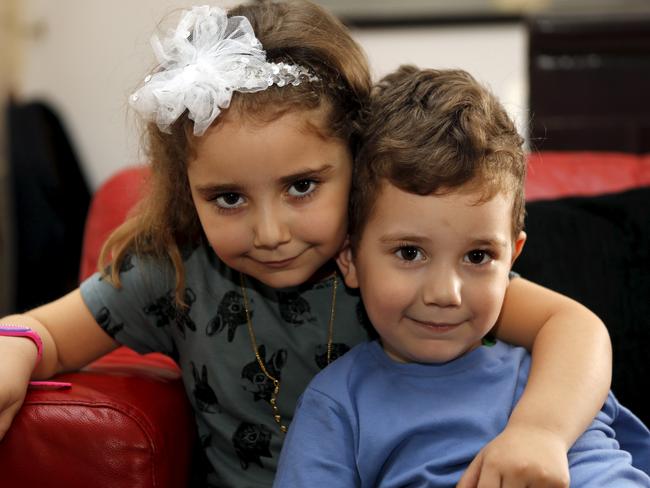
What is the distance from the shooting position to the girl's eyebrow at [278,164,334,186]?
4.10ft

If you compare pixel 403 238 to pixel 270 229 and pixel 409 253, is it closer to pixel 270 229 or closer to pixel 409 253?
pixel 409 253

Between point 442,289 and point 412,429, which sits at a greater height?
point 442,289

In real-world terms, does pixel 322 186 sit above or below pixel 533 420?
above

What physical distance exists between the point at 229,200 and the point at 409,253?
0.83 feet

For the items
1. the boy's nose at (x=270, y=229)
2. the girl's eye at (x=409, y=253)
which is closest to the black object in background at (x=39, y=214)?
the boy's nose at (x=270, y=229)

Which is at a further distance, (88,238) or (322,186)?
(88,238)

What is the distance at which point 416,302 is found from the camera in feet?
4.01

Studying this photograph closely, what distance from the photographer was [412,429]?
1229 mm

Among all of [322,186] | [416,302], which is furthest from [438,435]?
[322,186]

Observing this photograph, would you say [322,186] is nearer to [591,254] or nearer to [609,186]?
[591,254]

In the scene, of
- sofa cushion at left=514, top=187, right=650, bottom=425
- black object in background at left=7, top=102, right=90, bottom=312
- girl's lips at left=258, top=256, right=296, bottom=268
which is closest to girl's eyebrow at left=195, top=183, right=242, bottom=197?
girl's lips at left=258, top=256, right=296, bottom=268

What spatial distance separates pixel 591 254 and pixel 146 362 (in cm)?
80

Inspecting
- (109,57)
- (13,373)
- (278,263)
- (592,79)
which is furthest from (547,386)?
(109,57)

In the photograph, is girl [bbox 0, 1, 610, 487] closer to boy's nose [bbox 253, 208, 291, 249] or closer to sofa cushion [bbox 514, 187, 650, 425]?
boy's nose [bbox 253, 208, 291, 249]
